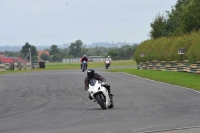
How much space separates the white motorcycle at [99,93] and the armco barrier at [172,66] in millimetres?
21794

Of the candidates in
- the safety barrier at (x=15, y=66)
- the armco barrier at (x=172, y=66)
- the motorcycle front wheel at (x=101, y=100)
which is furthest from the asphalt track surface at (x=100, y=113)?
the safety barrier at (x=15, y=66)

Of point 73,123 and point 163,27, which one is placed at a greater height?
point 163,27

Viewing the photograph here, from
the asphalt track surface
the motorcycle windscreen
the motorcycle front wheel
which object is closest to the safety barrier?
the asphalt track surface

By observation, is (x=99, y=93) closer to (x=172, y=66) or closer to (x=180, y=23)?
(x=172, y=66)

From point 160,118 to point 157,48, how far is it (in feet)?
113

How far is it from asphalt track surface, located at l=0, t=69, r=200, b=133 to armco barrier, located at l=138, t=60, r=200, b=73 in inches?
582

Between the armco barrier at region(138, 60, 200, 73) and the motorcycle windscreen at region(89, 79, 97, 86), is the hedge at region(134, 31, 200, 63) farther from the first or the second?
the motorcycle windscreen at region(89, 79, 97, 86)

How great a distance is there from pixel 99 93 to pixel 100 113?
1440 mm

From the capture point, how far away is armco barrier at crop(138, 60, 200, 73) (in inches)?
1533

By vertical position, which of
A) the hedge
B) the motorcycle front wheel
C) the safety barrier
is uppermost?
the hedge

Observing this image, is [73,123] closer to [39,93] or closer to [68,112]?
[68,112]

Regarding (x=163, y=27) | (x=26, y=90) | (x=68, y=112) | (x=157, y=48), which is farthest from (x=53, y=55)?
(x=68, y=112)

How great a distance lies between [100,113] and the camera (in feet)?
51.1

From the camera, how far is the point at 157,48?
47.9 m
